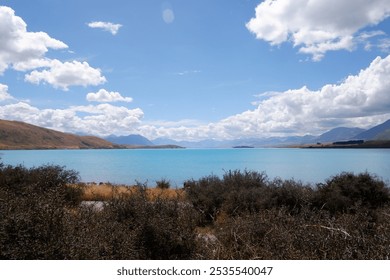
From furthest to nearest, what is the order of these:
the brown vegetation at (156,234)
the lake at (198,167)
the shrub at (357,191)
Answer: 1. the lake at (198,167)
2. the shrub at (357,191)
3. the brown vegetation at (156,234)

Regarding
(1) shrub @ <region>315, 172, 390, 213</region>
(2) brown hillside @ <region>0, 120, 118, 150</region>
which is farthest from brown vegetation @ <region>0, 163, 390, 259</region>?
(2) brown hillside @ <region>0, 120, 118, 150</region>

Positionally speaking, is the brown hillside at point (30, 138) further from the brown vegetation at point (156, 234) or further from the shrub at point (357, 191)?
the brown vegetation at point (156, 234)

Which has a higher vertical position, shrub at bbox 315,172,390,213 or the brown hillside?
the brown hillside


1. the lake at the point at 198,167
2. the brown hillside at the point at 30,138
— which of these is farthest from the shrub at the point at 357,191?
the brown hillside at the point at 30,138

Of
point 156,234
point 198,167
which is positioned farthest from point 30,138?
point 156,234

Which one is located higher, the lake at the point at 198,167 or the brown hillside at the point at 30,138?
the brown hillside at the point at 30,138

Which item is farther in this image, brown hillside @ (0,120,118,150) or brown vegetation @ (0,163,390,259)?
brown hillside @ (0,120,118,150)

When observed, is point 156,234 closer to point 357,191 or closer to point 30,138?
point 357,191

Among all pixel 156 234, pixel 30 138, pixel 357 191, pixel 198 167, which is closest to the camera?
pixel 156 234

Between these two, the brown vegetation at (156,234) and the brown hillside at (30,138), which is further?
the brown hillside at (30,138)

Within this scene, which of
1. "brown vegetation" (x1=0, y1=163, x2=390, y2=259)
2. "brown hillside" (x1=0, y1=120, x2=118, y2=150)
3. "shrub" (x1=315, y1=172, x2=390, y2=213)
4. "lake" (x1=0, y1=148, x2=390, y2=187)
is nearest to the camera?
"brown vegetation" (x1=0, y1=163, x2=390, y2=259)

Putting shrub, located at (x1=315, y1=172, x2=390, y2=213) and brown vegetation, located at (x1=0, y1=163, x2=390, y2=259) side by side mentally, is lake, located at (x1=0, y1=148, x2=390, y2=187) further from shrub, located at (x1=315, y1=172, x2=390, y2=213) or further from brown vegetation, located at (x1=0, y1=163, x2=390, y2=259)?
brown vegetation, located at (x1=0, y1=163, x2=390, y2=259)

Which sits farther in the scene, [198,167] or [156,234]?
[198,167]

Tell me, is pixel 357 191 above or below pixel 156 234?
below
